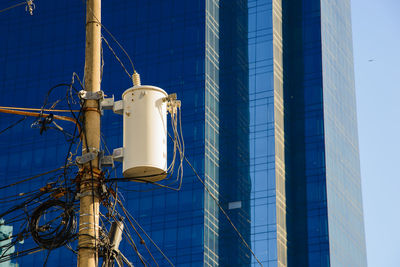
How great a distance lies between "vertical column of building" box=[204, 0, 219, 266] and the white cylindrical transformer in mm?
101844

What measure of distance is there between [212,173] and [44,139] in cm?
2668

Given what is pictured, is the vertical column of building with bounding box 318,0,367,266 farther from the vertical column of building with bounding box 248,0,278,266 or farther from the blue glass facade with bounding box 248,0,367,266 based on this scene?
the vertical column of building with bounding box 248,0,278,266

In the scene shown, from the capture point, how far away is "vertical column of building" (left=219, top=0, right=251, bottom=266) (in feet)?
417

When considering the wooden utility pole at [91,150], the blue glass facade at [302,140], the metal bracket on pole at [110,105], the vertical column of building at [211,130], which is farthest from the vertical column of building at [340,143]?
the metal bracket on pole at [110,105]

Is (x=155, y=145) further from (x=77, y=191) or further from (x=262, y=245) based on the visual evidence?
(x=262, y=245)

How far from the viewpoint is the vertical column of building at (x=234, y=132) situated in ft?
417

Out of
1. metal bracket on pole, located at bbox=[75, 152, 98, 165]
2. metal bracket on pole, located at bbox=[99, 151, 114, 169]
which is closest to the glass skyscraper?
metal bracket on pole, located at bbox=[99, 151, 114, 169]

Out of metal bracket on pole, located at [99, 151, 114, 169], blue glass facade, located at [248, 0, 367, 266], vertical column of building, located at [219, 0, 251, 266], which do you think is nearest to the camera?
metal bracket on pole, located at [99, 151, 114, 169]

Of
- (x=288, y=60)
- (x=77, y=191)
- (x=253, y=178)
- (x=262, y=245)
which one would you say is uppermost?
(x=288, y=60)

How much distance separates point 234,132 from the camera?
135 meters

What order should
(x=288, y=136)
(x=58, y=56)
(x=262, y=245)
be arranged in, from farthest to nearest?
(x=58, y=56)
(x=288, y=136)
(x=262, y=245)

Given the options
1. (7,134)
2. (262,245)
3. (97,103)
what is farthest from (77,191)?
(7,134)

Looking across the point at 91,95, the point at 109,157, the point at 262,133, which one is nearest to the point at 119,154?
the point at 109,157

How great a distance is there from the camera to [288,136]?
138500 millimetres
